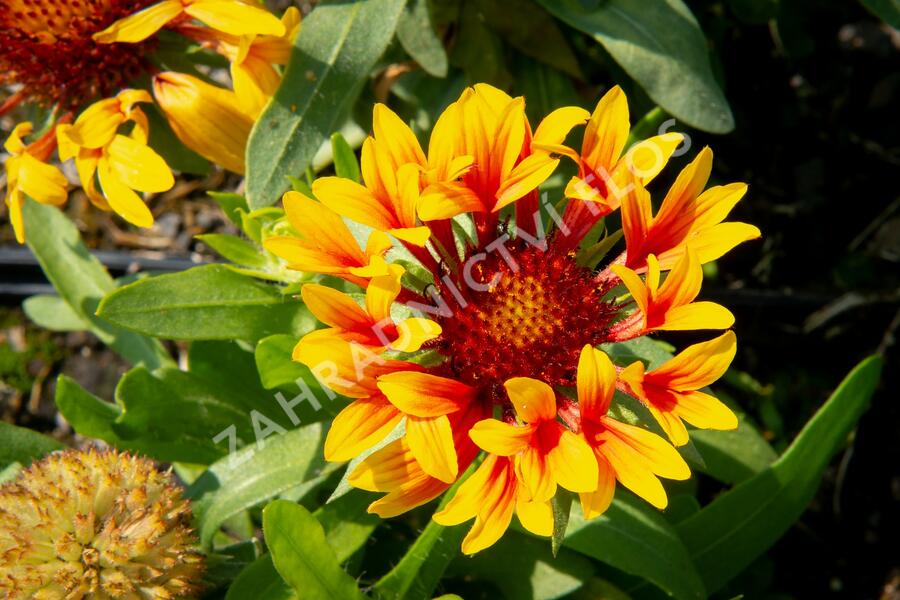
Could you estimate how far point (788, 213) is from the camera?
2.61 meters

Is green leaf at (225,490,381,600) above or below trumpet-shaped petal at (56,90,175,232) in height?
below

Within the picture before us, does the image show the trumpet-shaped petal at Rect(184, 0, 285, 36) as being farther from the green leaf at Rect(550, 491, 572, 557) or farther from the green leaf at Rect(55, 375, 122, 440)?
the green leaf at Rect(550, 491, 572, 557)

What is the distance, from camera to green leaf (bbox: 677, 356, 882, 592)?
1755mm

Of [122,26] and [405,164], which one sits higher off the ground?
[122,26]

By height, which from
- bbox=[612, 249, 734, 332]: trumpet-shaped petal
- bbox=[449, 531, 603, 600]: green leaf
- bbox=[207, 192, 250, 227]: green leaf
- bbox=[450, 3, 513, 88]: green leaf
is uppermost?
A: bbox=[450, 3, 513, 88]: green leaf

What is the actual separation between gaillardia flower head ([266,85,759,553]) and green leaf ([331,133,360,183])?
0.22 metres

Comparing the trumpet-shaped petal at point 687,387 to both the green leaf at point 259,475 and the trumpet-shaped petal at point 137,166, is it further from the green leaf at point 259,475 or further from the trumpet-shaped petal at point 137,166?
the trumpet-shaped petal at point 137,166

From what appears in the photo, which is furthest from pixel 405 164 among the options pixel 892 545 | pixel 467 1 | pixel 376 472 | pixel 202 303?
pixel 892 545

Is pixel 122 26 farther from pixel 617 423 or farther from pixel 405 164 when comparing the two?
pixel 617 423

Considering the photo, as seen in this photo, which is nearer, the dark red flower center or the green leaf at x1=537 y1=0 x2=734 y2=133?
the dark red flower center

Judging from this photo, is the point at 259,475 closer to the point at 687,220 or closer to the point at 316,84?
the point at 316,84

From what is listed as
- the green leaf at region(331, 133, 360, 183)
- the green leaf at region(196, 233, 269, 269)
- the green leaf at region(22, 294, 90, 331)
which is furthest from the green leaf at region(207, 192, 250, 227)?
the green leaf at region(22, 294, 90, 331)

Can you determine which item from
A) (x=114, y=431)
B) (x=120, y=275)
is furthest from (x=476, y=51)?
(x=120, y=275)

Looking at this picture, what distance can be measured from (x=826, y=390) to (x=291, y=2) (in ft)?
6.09
